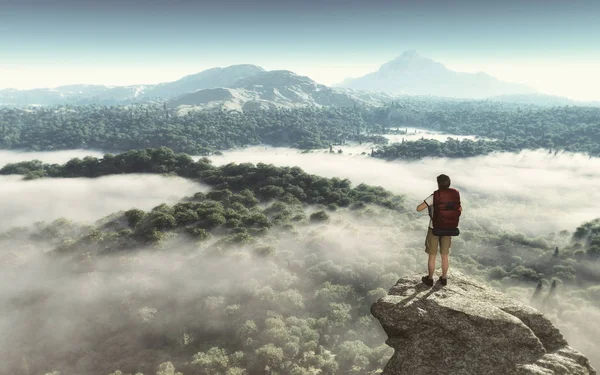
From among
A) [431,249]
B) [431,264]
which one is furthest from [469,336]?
[431,249]

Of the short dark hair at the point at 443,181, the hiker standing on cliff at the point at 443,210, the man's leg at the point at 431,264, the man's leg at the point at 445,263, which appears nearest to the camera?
the short dark hair at the point at 443,181

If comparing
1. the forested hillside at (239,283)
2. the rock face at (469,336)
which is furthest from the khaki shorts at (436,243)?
the forested hillside at (239,283)

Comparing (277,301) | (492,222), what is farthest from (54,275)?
(492,222)

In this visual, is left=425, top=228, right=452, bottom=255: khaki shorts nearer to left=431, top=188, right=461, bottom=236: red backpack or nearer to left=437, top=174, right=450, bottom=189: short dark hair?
left=431, top=188, right=461, bottom=236: red backpack

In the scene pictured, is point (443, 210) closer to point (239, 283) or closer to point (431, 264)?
point (431, 264)

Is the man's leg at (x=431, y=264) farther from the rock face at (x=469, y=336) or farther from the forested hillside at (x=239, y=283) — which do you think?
the forested hillside at (x=239, y=283)

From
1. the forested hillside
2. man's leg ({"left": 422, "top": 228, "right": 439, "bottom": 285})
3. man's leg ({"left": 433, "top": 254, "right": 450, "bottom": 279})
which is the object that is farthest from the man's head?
the forested hillside

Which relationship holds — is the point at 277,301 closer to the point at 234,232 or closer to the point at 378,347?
the point at 378,347
